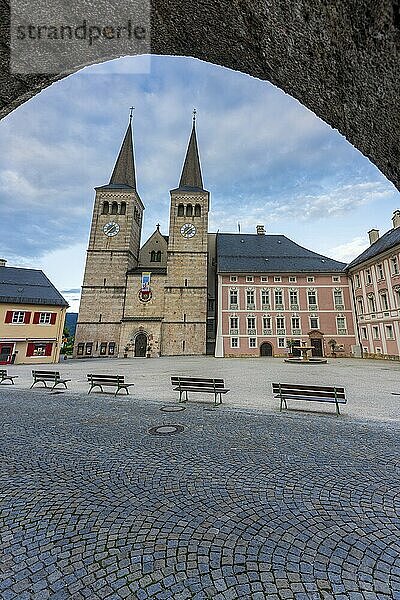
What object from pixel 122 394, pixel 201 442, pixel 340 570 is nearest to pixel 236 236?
pixel 122 394

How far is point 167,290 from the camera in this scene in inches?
1602

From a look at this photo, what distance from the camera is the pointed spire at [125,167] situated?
157ft

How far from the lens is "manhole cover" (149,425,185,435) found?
22.0ft

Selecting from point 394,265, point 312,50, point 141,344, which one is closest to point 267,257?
point 394,265

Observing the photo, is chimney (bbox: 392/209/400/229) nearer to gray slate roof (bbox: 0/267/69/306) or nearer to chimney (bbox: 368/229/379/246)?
chimney (bbox: 368/229/379/246)

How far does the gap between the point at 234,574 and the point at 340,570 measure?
95 cm

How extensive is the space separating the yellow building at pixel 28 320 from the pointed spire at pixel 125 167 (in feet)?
77.7

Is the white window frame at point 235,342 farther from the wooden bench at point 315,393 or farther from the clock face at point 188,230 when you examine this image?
the wooden bench at point 315,393

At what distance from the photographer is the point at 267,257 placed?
40.6 metres

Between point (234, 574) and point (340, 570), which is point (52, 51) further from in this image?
point (340, 570)

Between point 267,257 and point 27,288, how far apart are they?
95.8ft

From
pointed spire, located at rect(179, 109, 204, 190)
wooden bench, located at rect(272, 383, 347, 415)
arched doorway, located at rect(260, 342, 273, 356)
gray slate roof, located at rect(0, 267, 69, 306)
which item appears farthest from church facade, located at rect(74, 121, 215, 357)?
wooden bench, located at rect(272, 383, 347, 415)

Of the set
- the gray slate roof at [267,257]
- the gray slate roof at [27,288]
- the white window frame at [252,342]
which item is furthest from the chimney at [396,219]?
the gray slate roof at [27,288]

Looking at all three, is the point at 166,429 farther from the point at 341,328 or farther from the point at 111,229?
the point at 111,229
